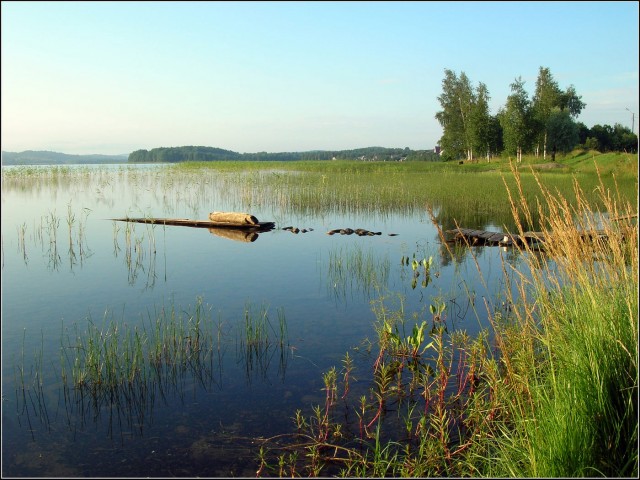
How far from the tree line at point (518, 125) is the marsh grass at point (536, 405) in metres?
46.6

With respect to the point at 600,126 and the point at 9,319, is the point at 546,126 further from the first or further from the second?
the point at 9,319

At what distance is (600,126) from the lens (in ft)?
233

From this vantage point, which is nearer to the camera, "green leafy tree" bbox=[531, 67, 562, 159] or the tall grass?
the tall grass

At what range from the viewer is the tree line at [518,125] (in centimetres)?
5162

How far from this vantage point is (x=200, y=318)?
861cm

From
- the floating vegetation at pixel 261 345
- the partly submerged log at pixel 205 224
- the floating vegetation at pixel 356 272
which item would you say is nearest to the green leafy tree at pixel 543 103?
the partly submerged log at pixel 205 224

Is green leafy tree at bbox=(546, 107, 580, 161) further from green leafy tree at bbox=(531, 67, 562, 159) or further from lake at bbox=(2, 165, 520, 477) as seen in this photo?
lake at bbox=(2, 165, 520, 477)

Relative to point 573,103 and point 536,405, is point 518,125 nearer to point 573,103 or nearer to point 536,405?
point 573,103

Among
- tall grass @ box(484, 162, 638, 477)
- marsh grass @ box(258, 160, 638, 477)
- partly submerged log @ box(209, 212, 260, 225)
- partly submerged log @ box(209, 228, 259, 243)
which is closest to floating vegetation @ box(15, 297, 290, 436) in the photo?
marsh grass @ box(258, 160, 638, 477)

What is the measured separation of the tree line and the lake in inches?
1483

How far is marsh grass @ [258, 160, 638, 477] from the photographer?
135 inches

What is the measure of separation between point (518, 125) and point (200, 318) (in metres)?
49.5

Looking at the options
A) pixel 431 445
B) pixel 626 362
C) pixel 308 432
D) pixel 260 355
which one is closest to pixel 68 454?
pixel 308 432

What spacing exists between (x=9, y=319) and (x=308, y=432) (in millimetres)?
6308
